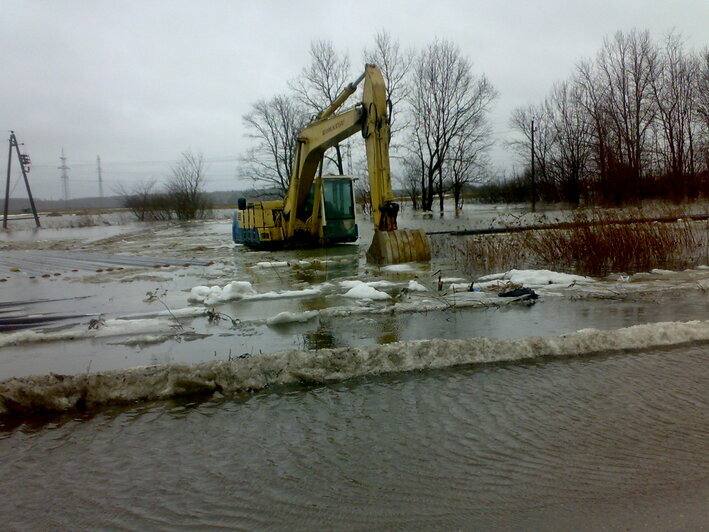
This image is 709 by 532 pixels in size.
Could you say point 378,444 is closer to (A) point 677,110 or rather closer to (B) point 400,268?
(B) point 400,268

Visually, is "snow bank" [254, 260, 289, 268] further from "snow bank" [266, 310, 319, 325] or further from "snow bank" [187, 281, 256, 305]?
"snow bank" [266, 310, 319, 325]

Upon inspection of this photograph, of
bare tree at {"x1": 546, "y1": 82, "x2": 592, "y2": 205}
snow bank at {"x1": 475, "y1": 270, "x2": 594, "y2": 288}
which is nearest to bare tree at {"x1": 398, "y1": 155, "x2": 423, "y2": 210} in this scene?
bare tree at {"x1": 546, "y1": 82, "x2": 592, "y2": 205}

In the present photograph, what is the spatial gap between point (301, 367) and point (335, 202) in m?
15.9

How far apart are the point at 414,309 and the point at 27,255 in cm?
2063

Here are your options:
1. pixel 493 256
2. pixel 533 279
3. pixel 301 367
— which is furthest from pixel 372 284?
pixel 301 367

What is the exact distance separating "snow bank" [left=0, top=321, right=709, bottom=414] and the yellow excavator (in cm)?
896

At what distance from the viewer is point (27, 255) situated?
22703 mm

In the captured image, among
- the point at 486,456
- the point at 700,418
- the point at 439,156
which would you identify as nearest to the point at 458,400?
the point at 486,456

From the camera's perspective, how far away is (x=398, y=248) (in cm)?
1488

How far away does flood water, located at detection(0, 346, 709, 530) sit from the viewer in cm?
301

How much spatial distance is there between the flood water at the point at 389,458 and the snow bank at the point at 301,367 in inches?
8.6

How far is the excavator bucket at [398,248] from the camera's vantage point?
14.8 m

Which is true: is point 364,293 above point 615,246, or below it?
below

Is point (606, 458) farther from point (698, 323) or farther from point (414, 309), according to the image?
point (414, 309)
